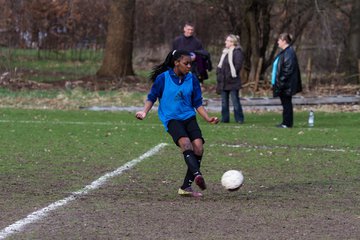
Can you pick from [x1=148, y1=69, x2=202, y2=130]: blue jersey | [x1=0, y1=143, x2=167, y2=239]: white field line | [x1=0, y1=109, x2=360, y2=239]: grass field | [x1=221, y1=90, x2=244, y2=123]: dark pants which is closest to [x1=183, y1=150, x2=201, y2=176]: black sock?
[x1=0, y1=109, x2=360, y2=239]: grass field

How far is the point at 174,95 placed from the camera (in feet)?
30.7

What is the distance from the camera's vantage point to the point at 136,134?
1555cm

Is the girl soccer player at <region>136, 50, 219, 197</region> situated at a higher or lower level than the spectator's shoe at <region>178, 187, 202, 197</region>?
higher

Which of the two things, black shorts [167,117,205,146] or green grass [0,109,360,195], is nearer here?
black shorts [167,117,205,146]

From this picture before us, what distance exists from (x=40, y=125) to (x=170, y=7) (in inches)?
452

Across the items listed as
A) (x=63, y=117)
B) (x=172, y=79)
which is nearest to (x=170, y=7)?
(x=63, y=117)

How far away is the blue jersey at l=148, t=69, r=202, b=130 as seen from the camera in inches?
368

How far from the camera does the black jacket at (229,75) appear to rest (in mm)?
17578

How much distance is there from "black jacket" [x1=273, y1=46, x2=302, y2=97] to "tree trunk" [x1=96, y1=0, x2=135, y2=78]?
11.8 meters

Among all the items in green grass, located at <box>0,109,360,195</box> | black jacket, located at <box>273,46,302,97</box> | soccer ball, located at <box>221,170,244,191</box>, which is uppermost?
black jacket, located at <box>273,46,302,97</box>

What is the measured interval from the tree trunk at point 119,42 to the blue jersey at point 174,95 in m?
18.5

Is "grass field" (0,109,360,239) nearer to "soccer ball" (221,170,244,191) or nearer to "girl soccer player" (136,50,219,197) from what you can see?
"soccer ball" (221,170,244,191)

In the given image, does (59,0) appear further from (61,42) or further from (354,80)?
(354,80)

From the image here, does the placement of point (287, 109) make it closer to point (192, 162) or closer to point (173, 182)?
point (173, 182)
